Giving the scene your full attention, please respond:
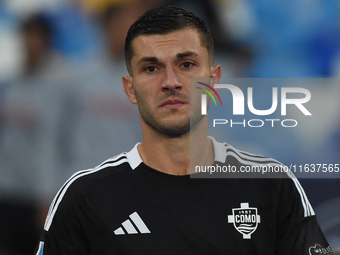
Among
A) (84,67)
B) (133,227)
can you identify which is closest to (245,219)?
(133,227)

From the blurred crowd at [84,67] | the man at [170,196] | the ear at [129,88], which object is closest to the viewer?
the man at [170,196]

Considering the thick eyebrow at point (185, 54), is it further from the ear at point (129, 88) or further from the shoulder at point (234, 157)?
the shoulder at point (234, 157)

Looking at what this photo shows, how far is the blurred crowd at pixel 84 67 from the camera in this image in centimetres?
206

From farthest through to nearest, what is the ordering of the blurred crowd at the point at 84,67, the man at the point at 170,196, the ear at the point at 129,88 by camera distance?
the blurred crowd at the point at 84,67
the ear at the point at 129,88
the man at the point at 170,196

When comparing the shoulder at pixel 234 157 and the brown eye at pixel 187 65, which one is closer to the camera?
the brown eye at pixel 187 65

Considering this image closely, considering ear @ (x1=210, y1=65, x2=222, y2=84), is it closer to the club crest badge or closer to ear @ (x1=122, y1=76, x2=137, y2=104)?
ear @ (x1=122, y1=76, x2=137, y2=104)

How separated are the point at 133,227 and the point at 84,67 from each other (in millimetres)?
851

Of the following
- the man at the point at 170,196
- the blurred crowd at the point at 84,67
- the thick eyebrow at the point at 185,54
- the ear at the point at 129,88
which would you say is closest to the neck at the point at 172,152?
the man at the point at 170,196

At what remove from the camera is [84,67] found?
6.77 feet

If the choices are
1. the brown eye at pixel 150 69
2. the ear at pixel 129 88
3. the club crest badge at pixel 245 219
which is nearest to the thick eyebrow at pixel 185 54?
the brown eye at pixel 150 69

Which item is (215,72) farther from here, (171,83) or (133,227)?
(133,227)

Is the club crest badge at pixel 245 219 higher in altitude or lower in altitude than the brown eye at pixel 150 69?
lower

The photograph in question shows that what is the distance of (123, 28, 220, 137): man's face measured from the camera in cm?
160

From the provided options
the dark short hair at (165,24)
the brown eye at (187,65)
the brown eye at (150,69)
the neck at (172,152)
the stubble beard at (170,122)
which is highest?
the dark short hair at (165,24)
